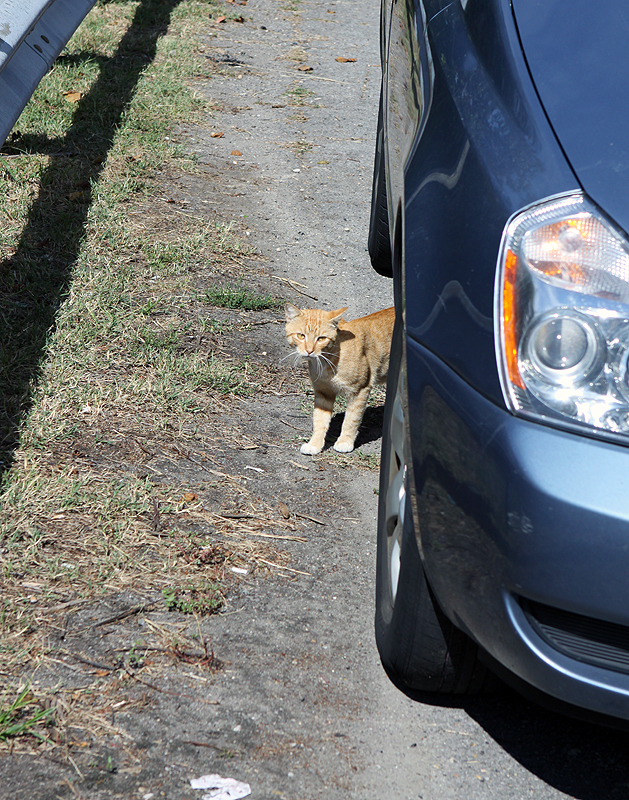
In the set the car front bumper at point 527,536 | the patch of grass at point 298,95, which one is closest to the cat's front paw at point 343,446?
the car front bumper at point 527,536

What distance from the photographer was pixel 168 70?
708cm

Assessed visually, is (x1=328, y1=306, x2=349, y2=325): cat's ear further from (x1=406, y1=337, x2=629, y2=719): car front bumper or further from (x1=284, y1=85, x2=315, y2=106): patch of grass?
(x1=284, y1=85, x2=315, y2=106): patch of grass

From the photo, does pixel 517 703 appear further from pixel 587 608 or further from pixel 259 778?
pixel 587 608

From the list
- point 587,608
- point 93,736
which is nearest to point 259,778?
point 93,736

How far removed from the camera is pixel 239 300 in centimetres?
418

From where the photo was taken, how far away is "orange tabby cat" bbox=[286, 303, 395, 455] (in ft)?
11.4

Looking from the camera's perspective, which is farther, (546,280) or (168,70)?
(168,70)

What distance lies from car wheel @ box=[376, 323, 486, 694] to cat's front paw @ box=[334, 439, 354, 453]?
42.0 inches

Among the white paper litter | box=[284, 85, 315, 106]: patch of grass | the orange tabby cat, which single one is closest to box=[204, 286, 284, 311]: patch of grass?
the orange tabby cat

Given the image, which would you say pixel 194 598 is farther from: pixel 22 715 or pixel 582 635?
pixel 582 635

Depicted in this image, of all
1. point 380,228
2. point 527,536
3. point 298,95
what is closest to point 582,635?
point 527,536

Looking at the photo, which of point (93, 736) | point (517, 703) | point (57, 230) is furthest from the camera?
point (57, 230)

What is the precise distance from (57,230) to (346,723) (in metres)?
3.55

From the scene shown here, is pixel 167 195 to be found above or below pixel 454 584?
below
